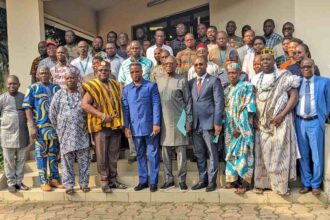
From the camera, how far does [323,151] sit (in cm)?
504

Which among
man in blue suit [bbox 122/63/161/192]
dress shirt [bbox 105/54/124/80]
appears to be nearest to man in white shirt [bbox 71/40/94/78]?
dress shirt [bbox 105/54/124/80]

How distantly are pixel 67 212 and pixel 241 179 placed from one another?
91.6 inches

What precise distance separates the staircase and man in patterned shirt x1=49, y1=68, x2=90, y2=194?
35 centimetres

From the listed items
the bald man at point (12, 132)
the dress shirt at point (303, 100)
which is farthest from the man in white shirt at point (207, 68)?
the bald man at point (12, 132)

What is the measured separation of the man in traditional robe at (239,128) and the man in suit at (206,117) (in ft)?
0.48

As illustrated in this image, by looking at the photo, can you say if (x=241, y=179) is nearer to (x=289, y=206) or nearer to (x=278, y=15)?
(x=289, y=206)

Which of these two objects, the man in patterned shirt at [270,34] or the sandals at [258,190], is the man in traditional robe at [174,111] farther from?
the man in patterned shirt at [270,34]

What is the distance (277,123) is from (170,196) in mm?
1706

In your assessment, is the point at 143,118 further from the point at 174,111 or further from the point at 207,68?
the point at 207,68

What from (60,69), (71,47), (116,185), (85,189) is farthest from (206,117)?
(71,47)

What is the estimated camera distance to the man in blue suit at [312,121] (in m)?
5.00

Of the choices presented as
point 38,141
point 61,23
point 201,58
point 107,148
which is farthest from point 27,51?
point 201,58

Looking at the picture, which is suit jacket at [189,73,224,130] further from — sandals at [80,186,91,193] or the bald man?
the bald man

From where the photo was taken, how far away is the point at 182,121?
5.34 metres
